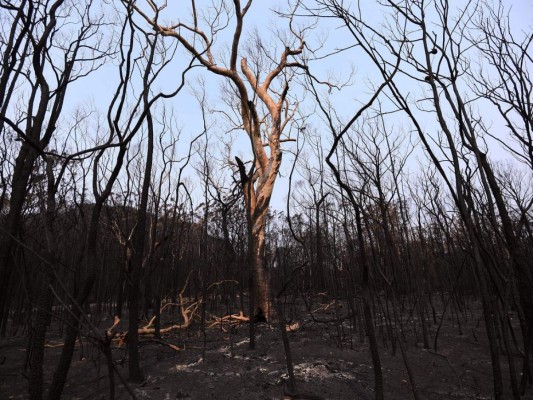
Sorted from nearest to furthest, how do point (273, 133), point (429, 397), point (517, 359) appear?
point (429, 397) < point (517, 359) < point (273, 133)

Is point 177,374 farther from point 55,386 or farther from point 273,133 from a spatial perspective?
point 273,133

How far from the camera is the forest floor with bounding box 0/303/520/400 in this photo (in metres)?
3.41

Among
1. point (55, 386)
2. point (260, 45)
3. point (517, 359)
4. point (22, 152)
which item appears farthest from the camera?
point (260, 45)

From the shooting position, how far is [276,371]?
12.7 feet

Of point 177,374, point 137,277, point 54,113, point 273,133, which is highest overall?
point 273,133

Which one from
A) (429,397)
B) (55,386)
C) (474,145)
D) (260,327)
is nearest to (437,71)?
(474,145)

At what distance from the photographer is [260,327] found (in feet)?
22.0

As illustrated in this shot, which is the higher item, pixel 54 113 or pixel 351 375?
pixel 54 113

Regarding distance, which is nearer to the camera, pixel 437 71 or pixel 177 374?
pixel 437 71

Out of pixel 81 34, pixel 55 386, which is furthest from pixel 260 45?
pixel 55 386

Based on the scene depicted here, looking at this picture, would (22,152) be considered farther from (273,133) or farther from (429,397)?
(273,133)

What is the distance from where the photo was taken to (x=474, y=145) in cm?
207

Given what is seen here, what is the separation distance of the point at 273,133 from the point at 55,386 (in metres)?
7.13

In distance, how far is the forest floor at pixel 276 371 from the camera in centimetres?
341
